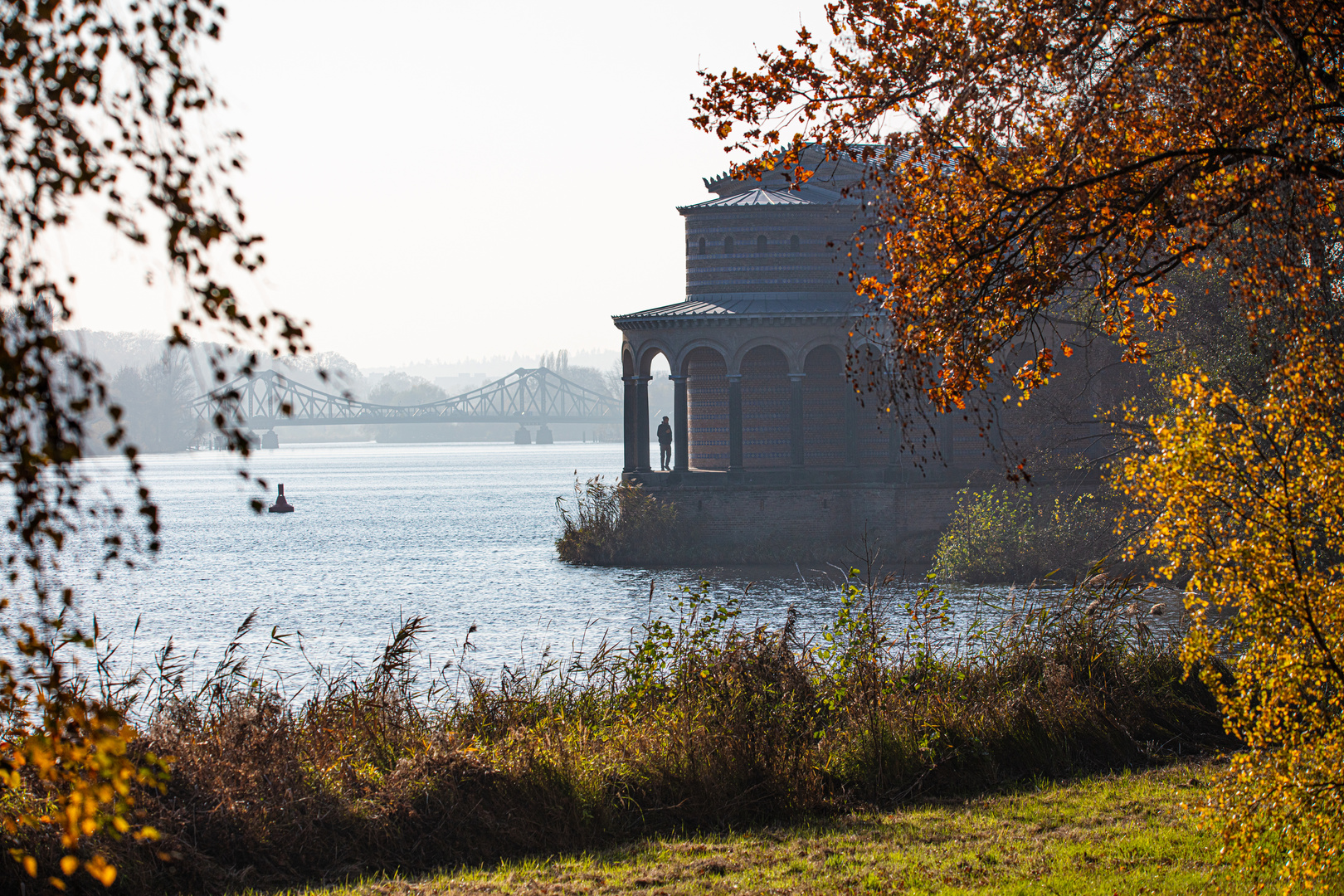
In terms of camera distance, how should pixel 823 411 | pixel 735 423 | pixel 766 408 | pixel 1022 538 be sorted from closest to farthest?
pixel 1022 538
pixel 735 423
pixel 766 408
pixel 823 411

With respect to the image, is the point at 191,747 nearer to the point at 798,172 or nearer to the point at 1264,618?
the point at 798,172

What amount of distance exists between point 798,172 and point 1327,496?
9.41 ft

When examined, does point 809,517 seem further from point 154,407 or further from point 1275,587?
point 154,407

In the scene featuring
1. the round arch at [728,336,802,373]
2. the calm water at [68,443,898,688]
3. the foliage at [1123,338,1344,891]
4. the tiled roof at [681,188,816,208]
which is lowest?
the calm water at [68,443,898,688]

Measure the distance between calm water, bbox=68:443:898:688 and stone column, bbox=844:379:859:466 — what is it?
A: 15.2 ft

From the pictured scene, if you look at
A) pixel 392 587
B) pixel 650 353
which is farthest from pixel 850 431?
pixel 392 587

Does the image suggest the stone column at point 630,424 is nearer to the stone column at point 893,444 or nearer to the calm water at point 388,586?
the calm water at point 388,586

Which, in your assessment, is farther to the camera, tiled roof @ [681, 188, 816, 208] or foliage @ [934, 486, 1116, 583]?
tiled roof @ [681, 188, 816, 208]

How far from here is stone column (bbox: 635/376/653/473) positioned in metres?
32.4

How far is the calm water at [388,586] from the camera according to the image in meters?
19.1

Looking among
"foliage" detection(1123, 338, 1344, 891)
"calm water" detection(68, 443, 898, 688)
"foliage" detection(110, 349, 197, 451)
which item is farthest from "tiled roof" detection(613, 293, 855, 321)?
"foliage" detection(110, 349, 197, 451)

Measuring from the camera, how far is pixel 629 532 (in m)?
29.5

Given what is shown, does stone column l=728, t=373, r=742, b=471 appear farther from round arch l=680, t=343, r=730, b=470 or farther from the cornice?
round arch l=680, t=343, r=730, b=470

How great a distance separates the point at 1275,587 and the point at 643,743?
152 inches
